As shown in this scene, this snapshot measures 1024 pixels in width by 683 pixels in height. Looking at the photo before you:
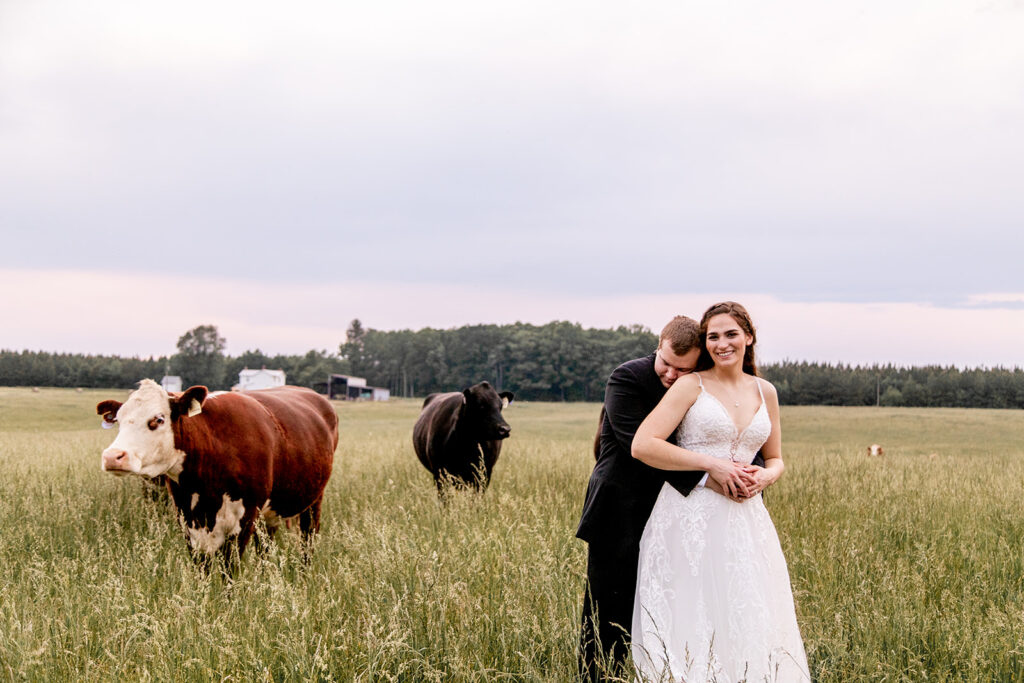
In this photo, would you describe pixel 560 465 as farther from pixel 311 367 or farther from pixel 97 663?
pixel 311 367

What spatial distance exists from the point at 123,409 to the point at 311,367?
10135 centimetres

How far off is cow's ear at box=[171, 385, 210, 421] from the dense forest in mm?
48940

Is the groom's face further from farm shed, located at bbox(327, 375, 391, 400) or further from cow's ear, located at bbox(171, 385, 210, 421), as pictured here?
farm shed, located at bbox(327, 375, 391, 400)

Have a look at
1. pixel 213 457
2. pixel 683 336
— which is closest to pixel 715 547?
pixel 683 336

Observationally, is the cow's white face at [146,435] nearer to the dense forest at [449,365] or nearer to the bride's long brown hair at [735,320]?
the bride's long brown hair at [735,320]

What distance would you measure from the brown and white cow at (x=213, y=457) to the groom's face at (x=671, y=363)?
4139 mm

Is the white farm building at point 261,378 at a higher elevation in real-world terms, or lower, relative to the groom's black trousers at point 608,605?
lower

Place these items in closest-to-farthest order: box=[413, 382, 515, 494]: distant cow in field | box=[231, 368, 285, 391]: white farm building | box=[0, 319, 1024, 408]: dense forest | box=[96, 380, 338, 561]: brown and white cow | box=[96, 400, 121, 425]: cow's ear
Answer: box=[96, 380, 338, 561]: brown and white cow, box=[96, 400, 121, 425]: cow's ear, box=[413, 382, 515, 494]: distant cow in field, box=[0, 319, 1024, 408]: dense forest, box=[231, 368, 285, 391]: white farm building

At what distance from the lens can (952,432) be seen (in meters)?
23.2

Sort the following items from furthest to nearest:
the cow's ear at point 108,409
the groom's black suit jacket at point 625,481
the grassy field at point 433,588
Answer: the cow's ear at point 108,409
the grassy field at point 433,588
the groom's black suit jacket at point 625,481

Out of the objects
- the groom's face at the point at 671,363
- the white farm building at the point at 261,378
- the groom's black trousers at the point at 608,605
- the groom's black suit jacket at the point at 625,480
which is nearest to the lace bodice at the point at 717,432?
the groom's face at the point at 671,363

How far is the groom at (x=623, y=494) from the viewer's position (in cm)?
367

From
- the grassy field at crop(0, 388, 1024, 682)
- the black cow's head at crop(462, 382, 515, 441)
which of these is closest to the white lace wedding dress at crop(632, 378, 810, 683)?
the grassy field at crop(0, 388, 1024, 682)

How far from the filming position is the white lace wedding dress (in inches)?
136
